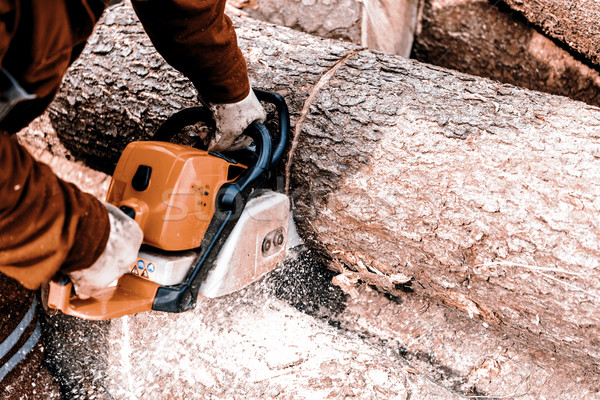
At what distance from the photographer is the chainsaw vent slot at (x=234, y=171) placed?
136 cm

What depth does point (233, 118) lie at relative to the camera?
1.42 m

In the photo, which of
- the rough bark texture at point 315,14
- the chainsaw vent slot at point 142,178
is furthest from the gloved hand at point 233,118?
the rough bark texture at point 315,14

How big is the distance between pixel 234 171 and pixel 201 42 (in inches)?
15.7

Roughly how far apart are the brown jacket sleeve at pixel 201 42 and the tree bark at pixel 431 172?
33cm

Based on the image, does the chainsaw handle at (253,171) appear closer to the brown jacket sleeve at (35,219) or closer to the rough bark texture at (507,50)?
the brown jacket sleeve at (35,219)

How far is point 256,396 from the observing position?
5.14 feet

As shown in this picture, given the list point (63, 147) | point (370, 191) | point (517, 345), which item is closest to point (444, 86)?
point (370, 191)

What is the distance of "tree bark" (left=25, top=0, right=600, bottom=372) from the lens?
1.31 metres

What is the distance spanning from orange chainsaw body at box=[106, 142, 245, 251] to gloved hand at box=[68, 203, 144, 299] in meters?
0.07

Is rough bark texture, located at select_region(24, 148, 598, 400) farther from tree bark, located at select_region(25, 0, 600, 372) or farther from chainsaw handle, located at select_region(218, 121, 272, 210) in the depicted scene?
chainsaw handle, located at select_region(218, 121, 272, 210)

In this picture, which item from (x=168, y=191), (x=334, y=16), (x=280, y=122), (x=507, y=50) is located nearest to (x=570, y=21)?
(x=507, y=50)

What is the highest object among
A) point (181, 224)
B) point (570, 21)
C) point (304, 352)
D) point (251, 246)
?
point (570, 21)

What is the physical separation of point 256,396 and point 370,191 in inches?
33.8

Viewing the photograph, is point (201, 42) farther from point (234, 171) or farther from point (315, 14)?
point (315, 14)
